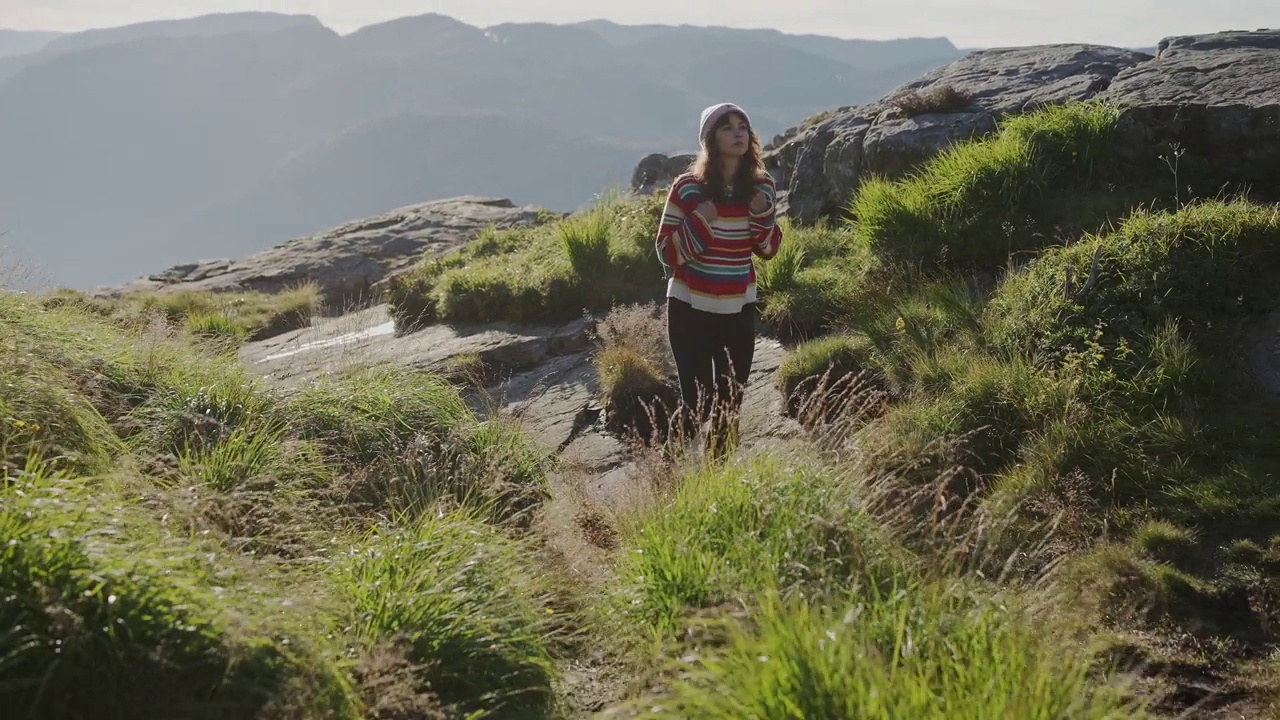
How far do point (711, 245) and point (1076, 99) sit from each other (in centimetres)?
622

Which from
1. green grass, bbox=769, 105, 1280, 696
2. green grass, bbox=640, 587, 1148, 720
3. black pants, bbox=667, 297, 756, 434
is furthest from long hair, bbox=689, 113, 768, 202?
green grass, bbox=640, 587, 1148, 720

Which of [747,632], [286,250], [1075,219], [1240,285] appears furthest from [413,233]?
[747,632]

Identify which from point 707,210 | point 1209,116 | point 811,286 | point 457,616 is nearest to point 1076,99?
point 1209,116

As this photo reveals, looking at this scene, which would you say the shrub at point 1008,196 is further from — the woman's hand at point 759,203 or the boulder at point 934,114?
the woman's hand at point 759,203

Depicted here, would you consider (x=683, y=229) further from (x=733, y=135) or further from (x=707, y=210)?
(x=733, y=135)

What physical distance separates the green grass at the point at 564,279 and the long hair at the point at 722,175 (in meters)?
4.92

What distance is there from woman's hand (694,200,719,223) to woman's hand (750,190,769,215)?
27cm

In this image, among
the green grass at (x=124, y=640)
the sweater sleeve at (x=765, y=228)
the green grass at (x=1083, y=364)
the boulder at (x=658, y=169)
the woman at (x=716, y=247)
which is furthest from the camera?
the boulder at (x=658, y=169)

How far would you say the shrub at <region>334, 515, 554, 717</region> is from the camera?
371 centimetres

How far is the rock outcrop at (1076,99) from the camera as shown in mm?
8461

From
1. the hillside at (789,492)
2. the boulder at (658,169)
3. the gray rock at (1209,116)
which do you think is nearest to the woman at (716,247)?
the hillside at (789,492)

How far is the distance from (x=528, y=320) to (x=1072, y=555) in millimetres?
7665

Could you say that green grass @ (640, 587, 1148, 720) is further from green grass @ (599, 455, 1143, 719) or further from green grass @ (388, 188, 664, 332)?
green grass @ (388, 188, 664, 332)

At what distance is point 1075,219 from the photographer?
8.20 meters
